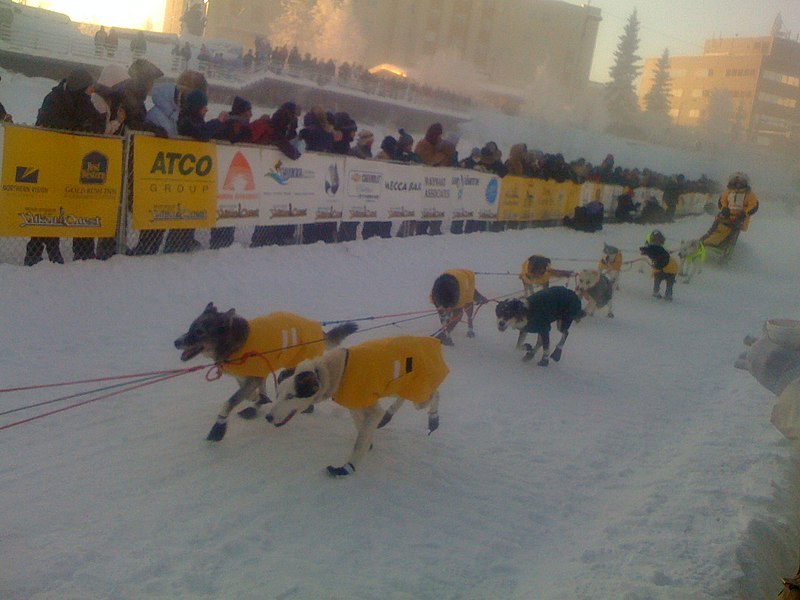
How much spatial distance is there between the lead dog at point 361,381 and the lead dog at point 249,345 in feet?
1.19

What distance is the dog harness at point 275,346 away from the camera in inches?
189

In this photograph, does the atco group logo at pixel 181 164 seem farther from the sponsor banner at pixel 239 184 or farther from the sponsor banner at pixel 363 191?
the sponsor banner at pixel 363 191

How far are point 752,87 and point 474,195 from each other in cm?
7477

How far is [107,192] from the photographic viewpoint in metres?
7.87

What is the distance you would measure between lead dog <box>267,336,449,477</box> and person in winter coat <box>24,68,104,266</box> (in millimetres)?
4262

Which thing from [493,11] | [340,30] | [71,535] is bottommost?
[71,535]

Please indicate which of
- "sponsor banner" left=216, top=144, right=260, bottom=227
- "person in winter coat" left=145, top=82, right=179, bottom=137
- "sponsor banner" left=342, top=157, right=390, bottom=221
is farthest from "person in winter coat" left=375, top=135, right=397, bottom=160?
"person in winter coat" left=145, top=82, right=179, bottom=137

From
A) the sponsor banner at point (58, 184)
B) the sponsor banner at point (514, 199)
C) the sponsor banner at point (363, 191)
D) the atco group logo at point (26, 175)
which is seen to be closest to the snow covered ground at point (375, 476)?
the sponsor banner at point (58, 184)

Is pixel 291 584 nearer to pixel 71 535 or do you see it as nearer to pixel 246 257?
pixel 71 535

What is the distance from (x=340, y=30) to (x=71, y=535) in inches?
2403

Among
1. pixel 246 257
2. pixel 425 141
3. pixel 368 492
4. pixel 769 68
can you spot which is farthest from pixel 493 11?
pixel 368 492

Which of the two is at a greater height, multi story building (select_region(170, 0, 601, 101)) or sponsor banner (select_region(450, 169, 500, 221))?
multi story building (select_region(170, 0, 601, 101))

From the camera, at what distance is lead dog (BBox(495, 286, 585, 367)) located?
7.34m

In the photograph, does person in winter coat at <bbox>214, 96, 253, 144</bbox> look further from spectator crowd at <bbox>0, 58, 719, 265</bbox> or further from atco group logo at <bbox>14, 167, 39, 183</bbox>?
atco group logo at <bbox>14, 167, 39, 183</bbox>
